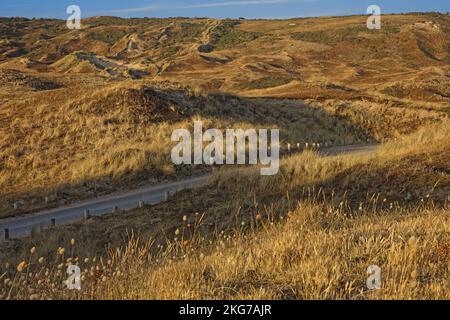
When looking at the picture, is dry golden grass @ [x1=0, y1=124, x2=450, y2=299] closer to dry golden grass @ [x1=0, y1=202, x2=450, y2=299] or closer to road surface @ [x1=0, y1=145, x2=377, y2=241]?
dry golden grass @ [x1=0, y1=202, x2=450, y2=299]

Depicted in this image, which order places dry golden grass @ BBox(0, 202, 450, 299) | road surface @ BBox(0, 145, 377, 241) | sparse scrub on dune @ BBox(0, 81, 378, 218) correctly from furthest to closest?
sparse scrub on dune @ BBox(0, 81, 378, 218) < road surface @ BBox(0, 145, 377, 241) < dry golden grass @ BBox(0, 202, 450, 299)

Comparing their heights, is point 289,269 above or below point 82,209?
above

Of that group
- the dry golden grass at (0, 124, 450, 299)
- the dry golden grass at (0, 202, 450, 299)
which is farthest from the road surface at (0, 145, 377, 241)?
the dry golden grass at (0, 202, 450, 299)

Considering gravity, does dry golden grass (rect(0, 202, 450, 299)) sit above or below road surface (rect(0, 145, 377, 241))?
above

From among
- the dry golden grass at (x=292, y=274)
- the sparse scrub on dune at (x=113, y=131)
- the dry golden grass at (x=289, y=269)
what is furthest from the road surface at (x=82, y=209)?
the dry golden grass at (x=292, y=274)

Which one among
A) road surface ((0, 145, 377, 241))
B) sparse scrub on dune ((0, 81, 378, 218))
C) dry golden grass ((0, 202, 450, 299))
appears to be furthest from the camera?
sparse scrub on dune ((0, 81, 378, 218))

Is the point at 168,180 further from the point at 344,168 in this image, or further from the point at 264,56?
the point at 264,56

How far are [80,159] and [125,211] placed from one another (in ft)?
29.2

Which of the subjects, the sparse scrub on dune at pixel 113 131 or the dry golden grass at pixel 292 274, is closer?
the dry golden grass at pixel 292 274

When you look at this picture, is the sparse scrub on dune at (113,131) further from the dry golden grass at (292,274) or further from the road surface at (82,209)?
the dry golden grass at (292,274)

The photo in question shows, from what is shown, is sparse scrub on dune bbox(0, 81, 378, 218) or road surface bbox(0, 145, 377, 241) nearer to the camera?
road surface bbox(0, 145, 377, 241)

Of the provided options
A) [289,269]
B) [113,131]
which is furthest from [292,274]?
[113,131]

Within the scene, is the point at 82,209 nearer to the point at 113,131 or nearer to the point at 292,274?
the point at 113,131

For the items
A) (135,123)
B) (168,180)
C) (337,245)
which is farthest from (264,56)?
(337,245)
